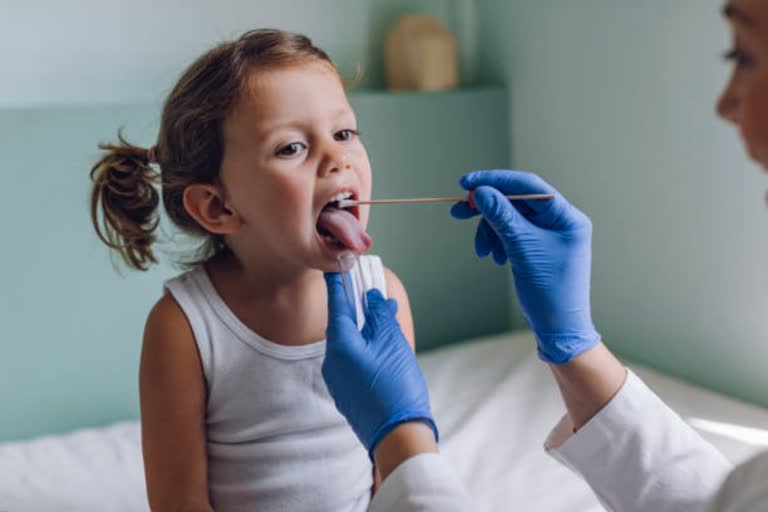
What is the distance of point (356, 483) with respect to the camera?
134 cm

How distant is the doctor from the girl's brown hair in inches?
10.9

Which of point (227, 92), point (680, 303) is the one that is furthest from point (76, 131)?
point (680, 303)

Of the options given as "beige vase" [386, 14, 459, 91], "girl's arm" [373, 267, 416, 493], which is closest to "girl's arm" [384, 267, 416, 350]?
"girl's arm" [373, 267, 416, 493]

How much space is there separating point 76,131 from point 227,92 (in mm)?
821

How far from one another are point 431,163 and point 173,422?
4.17 feet

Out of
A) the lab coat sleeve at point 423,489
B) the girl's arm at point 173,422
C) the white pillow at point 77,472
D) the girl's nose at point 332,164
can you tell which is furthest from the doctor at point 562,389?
the white pillow at point 77,472

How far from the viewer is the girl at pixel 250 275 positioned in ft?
4.01

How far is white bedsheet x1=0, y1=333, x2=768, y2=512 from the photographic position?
1570 mm

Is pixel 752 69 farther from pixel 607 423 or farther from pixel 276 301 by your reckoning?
pixel 276 301

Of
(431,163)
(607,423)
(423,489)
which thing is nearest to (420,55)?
(431,163)

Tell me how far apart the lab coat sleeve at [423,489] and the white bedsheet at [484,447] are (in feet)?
1.82

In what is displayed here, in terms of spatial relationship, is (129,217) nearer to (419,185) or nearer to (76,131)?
(76,131)

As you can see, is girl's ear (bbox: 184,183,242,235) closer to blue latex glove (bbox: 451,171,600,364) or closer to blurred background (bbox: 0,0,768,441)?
blue latex glove (bbox: 451,171,600,364)

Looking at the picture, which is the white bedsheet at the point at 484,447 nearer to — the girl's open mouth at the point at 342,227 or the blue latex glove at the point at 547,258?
the blue latex glove at the point at 547,258
